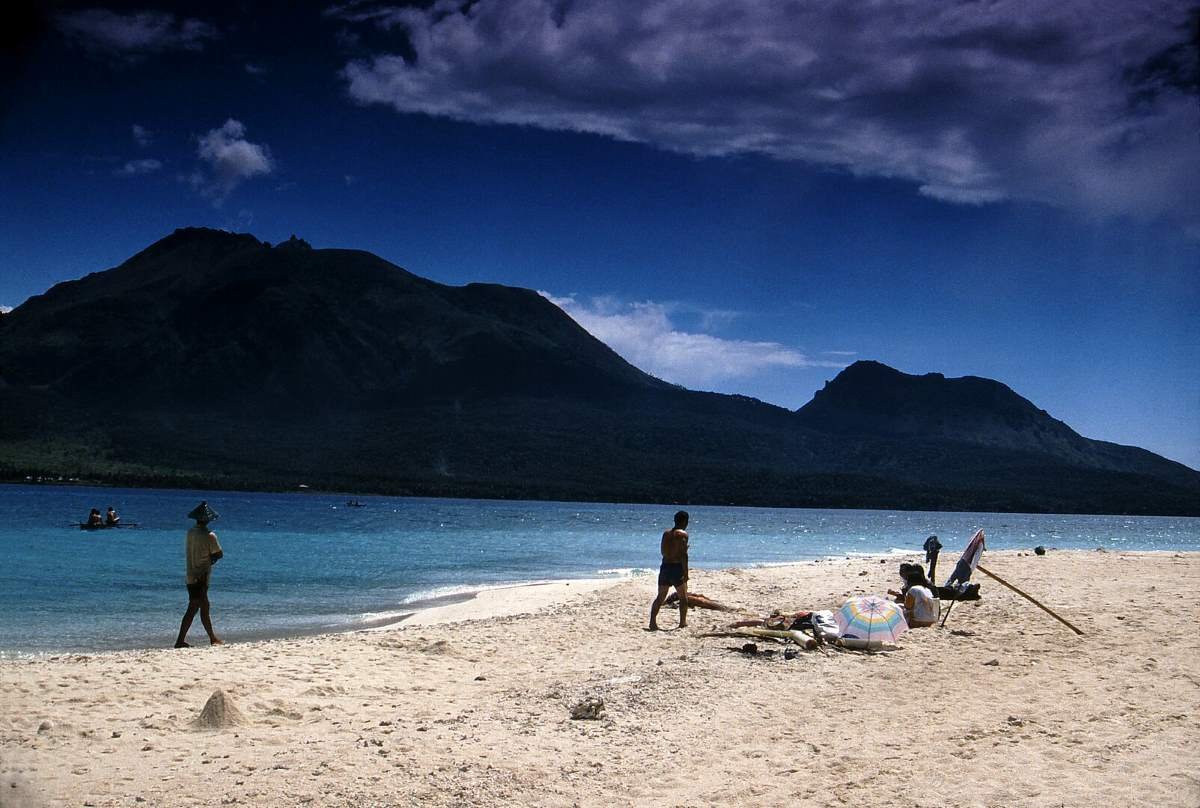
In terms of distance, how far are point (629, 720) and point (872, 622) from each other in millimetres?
4878

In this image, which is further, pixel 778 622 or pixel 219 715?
pixel 778 622

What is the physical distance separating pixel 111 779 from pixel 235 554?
31.5 meters

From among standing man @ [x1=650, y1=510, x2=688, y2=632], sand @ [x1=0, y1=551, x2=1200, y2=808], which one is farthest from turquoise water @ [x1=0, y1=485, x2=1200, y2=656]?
standing man @ [x1=650, y1=510, x2=688, y2=632]

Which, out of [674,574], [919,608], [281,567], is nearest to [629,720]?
[674,574]

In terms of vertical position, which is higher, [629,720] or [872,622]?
[872,622]

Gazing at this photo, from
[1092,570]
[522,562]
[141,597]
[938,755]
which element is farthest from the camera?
[522,562]

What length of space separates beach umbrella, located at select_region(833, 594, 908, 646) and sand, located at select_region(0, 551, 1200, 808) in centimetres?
41

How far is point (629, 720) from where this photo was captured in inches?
346

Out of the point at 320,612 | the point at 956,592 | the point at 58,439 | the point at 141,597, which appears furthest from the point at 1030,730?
the point at 58,439

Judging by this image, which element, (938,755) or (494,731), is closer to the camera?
(938,755)

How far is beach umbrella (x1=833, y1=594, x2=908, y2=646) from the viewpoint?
40.0 ft

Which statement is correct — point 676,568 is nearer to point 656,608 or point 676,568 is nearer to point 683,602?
point 683,602

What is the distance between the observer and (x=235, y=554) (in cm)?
3656

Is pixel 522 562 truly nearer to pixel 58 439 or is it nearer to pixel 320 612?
pixel 320 612
